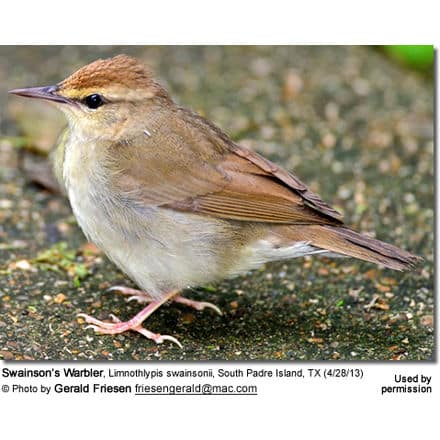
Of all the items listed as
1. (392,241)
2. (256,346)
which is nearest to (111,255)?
(256,346)

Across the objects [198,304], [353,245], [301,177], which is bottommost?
[198,304]

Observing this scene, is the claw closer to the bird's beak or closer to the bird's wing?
the bird's wing

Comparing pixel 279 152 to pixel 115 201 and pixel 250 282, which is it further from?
pixel 115 201

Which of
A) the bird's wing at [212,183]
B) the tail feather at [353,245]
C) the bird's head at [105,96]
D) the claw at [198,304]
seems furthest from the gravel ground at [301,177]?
the bird's head at [105,96]

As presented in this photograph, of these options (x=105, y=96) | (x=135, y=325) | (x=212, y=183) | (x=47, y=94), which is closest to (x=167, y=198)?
(x=212, y=183)

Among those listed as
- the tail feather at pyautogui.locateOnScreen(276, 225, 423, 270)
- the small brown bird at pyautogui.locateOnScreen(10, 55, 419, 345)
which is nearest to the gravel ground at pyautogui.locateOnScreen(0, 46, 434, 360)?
the small brown bird at pyautogui.locateOnScreen(10, 55, 419, 345)

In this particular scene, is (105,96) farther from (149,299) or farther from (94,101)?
(149,299)
